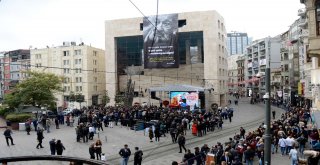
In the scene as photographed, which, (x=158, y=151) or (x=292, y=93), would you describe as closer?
(x=158, y=151)

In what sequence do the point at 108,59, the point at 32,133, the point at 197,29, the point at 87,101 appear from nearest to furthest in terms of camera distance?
the point at 32,133 → the point at 197,29 → the point at 108,59 → the point at 87,101

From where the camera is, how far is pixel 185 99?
4194cm

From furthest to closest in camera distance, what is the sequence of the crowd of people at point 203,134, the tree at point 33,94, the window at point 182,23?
the window at point 182,23
the tree at point 33,94
the crowd of people at point 203,134

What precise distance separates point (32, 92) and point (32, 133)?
14633 millimetres

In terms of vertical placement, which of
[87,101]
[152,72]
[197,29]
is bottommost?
[87,101]

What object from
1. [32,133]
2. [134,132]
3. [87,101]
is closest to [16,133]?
[32,133]

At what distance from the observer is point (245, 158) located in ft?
62.6

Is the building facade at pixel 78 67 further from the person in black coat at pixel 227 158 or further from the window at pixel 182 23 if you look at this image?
the person in black coat at pixel 227 158

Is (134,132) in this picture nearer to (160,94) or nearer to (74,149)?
(74,149)

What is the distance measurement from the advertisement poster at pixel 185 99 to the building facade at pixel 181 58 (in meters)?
19.6

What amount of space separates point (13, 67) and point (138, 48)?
161 feet

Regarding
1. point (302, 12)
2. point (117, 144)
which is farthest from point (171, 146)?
point (302, 12)

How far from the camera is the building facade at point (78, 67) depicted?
263 feet

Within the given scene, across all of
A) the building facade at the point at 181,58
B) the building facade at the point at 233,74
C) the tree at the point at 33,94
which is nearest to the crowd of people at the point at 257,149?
the tree at the point at 33,94
